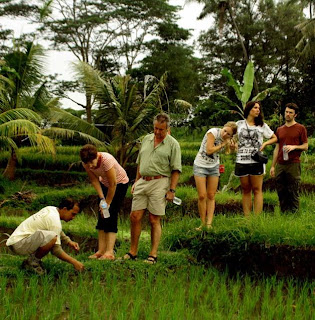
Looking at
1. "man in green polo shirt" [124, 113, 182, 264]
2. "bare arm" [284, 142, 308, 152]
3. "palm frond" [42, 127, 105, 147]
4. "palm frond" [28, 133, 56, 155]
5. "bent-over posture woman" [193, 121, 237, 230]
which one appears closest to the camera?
"man in green polo shirt" [124, 113, 182, 264]

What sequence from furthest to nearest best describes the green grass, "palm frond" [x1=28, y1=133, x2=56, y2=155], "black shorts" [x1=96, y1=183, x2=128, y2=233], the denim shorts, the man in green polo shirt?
1. "palm frond" [x1=28, y1=133, x2=56, y2=155]
2. the denim shorts
3. "black shorts" [x1=96, y1=183, x2=128, y2=233]
4. the man in green polo shirt
5. the green grass

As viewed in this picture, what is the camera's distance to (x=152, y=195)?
5.02 meters

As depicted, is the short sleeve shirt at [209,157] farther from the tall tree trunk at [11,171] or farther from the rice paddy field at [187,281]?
the tall tree trunk at [11,171]

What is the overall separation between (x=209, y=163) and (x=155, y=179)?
873mm

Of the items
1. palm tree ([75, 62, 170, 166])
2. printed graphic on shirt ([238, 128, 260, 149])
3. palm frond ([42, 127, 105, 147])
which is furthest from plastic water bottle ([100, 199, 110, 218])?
palm frond ([42, 127, 105, 147])

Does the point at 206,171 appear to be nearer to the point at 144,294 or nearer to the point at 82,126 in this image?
the point at 144,294

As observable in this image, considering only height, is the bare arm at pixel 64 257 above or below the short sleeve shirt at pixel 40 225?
below

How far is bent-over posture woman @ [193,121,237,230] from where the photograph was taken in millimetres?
5551

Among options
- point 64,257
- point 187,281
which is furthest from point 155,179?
point 64,257

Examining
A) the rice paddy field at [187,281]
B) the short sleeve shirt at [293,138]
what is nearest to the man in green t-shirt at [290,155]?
the short sleeve shirt at [293,138]

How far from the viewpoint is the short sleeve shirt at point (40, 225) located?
14.3 ft

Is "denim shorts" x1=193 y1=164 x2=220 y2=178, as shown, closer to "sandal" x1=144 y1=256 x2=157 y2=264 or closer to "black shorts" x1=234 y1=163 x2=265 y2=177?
"black shorts" x1=234 y1=163 x2=265 y2=177

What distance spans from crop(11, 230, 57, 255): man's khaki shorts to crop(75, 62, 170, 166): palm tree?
7833mm

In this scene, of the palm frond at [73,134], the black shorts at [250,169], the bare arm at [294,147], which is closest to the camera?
the black shorts at [250,169]
